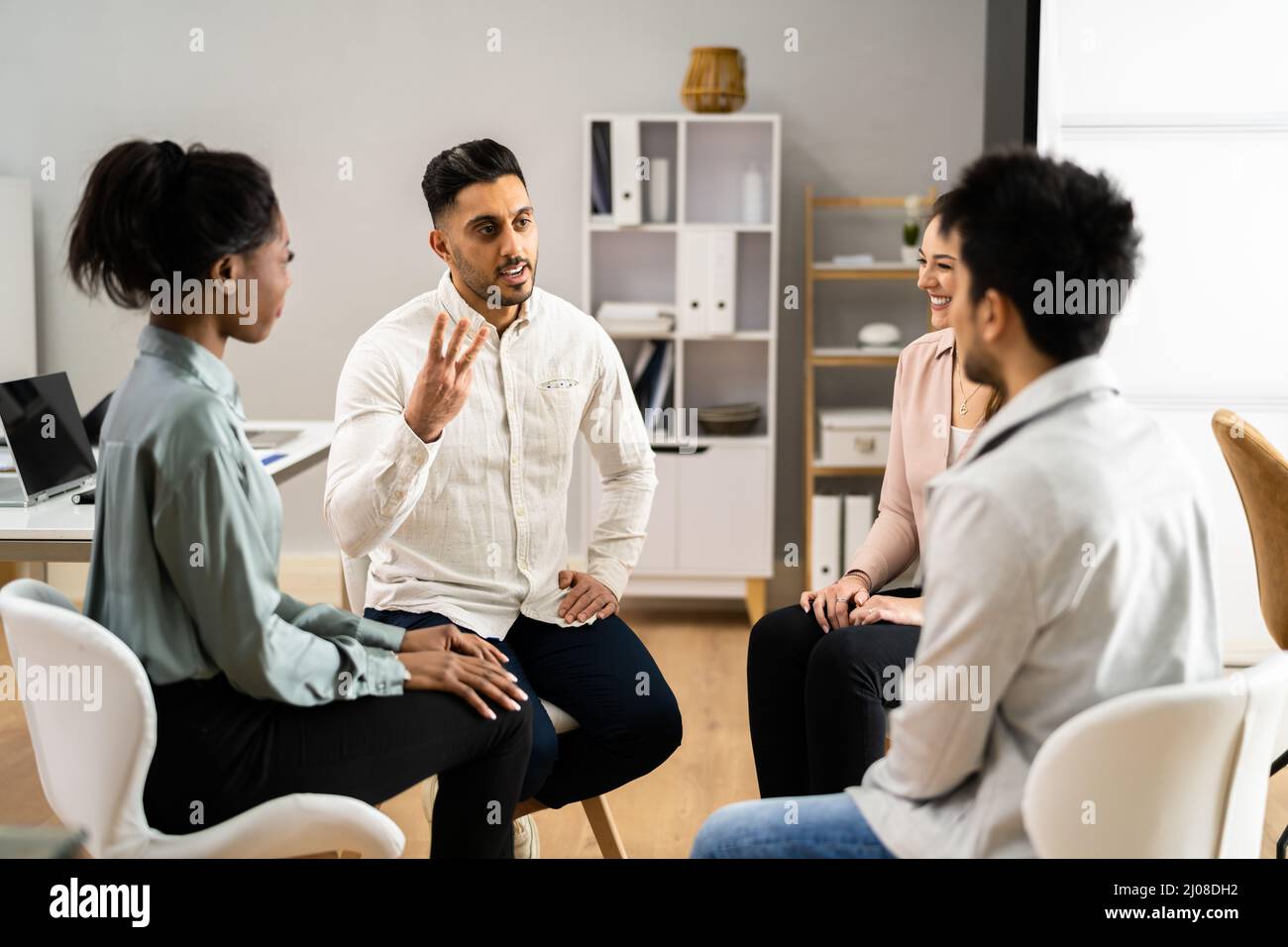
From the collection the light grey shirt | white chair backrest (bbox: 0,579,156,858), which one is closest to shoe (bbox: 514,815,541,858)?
white chair backrest (bbox: 0,579,156,858)

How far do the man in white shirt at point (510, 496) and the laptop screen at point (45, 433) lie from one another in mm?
763

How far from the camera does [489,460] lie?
1925 millimetres

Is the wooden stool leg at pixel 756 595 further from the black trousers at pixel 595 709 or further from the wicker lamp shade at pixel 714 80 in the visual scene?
the black trousers at pixel 595 709

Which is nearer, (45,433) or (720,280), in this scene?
(45,433)

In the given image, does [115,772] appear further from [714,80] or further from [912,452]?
[714,80]

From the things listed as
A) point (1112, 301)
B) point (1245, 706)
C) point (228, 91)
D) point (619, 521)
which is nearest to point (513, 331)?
point (619, 521)

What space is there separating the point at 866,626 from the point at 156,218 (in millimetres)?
1122

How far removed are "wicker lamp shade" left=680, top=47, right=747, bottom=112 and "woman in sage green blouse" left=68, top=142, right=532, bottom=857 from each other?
262 centimetres

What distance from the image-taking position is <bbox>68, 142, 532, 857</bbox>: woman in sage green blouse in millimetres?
1229

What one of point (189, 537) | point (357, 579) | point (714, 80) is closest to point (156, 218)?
point (189, 537)

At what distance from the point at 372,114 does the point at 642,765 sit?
2.83m

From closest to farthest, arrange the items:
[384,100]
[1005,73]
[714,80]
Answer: [1005,73] → [714,80] → [384,100]

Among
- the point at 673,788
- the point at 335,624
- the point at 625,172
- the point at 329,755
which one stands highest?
the point at 625,172

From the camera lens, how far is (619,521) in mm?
2061
